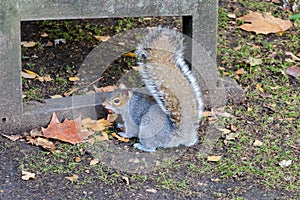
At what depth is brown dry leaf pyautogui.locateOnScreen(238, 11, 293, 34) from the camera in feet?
16.9

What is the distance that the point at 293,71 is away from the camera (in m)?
4.70

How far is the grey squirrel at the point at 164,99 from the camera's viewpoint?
3.52 metres

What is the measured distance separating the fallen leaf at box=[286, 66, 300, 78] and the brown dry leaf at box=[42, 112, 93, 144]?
1.77m

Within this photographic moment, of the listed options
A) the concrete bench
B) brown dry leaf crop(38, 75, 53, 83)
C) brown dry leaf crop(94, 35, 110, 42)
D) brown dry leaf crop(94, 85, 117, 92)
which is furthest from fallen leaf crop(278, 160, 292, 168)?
brown dry leaf crop(94, 35, 110, 42)

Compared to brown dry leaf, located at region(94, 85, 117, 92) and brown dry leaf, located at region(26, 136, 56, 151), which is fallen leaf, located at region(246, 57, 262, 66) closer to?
brown dry leaf, located at region(94, 85, 117, 92)

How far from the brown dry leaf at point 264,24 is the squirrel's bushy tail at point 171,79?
169 cm

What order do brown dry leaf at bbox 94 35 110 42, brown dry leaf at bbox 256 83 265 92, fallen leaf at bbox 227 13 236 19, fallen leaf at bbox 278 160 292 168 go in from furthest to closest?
fallen leaf at bbox 227 13 236 19 < brown dry leaf at bbox 94 35 110 42 < brown dry leaf at bbox 256 83 265 92 < fallen leaf at bbox 278 160 292 168

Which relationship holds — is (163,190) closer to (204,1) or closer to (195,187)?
(195,187)

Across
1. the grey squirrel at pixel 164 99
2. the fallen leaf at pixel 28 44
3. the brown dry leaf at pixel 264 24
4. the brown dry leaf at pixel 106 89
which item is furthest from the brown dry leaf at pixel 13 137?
the brown dry leaf at pixel 264 24

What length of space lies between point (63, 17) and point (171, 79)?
738mm

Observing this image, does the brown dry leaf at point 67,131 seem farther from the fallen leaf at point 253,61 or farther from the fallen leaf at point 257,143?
the fallen leaf at point 253,61

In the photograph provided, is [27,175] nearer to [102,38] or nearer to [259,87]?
[102,38]

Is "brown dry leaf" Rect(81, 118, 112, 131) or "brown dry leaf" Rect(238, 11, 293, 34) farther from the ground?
"brown dry leaf" Rect(238, 11, 293, 34)

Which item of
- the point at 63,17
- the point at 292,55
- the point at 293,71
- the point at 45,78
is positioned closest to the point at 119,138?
the point at 63,17
